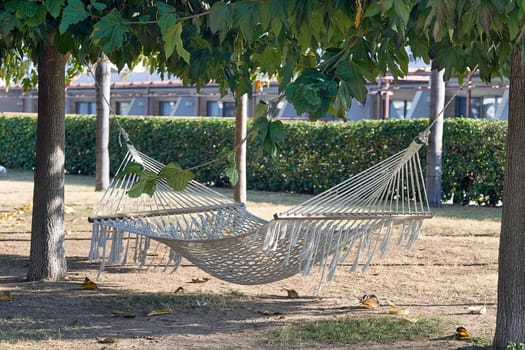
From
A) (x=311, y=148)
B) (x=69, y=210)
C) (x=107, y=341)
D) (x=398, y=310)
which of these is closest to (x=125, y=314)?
(x=107, y=341)

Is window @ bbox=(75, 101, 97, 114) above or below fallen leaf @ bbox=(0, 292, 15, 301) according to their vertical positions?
above

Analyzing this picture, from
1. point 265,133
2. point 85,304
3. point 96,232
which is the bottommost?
point 85,304

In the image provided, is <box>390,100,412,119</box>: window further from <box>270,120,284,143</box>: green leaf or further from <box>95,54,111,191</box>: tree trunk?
<box>270,120,284,143</box>: green leaf

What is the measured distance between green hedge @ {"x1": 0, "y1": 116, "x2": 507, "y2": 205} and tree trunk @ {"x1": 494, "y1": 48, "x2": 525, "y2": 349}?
19.8ft

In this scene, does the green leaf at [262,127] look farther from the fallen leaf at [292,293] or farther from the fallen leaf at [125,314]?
the fallen leaf at [292,293]

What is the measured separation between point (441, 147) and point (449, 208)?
31.7 inches

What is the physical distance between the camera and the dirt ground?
4285mm

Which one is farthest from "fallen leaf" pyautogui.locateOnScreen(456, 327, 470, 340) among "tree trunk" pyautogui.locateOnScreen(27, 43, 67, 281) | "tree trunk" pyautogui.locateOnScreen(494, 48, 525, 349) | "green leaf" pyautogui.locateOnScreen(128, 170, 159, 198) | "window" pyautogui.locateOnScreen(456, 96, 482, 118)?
"window" pyautogui.locateOnScreen(456, 96, 482, 118)

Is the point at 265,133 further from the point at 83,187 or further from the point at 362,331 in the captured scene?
the point at 83,187

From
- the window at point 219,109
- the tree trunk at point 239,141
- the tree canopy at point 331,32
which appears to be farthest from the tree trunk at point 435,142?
the window at point 219,109

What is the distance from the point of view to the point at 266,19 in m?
2.77

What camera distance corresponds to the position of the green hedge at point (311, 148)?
447 inches

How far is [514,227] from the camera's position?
3.88 meters

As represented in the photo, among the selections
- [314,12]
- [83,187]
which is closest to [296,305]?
[314,12]
